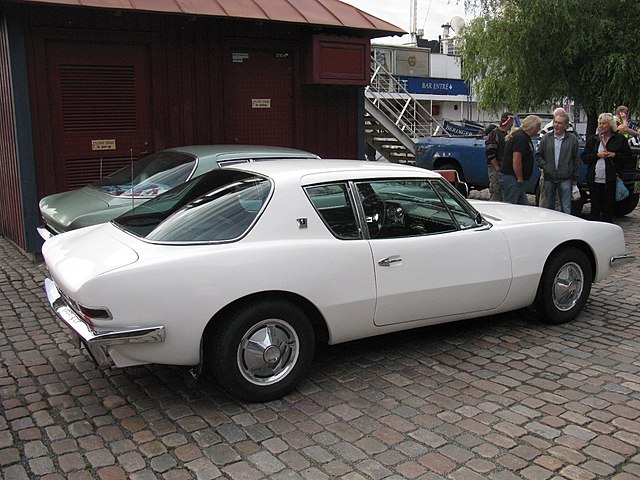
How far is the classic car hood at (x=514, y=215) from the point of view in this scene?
17.3ft

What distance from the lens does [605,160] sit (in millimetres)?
9094

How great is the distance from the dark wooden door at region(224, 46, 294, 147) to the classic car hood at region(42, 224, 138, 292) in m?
5.24

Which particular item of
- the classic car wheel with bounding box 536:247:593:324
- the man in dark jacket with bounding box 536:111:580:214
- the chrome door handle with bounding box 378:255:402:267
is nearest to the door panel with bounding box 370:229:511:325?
the chrome door handle with bounding box 378:255:402:267

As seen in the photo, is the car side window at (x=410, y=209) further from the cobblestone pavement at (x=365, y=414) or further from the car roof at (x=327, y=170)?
the cobblestone pavement at (x=365, y=414)

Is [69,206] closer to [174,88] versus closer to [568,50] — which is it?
[174,88]

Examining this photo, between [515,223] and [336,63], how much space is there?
17.7 ft

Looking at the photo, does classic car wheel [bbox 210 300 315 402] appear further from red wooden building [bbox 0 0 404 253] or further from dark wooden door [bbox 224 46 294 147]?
dark wooden door [bbox 224 46 294 147]

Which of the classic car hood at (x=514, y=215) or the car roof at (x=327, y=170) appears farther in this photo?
the classic car hood at (x=514, y=215)

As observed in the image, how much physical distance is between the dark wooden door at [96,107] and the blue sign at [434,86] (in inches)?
1149

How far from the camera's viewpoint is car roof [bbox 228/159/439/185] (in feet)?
14.2

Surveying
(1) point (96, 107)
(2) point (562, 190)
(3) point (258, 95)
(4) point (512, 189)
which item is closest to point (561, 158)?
(2) point (562, 190)

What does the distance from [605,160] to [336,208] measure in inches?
242

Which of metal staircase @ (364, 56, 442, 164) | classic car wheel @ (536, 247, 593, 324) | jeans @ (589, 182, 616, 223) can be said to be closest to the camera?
classic car wheel @ (536, 247, 593, 324)

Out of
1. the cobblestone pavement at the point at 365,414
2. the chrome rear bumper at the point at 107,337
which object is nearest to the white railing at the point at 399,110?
the cobblestone pavement at the point at 365,414
